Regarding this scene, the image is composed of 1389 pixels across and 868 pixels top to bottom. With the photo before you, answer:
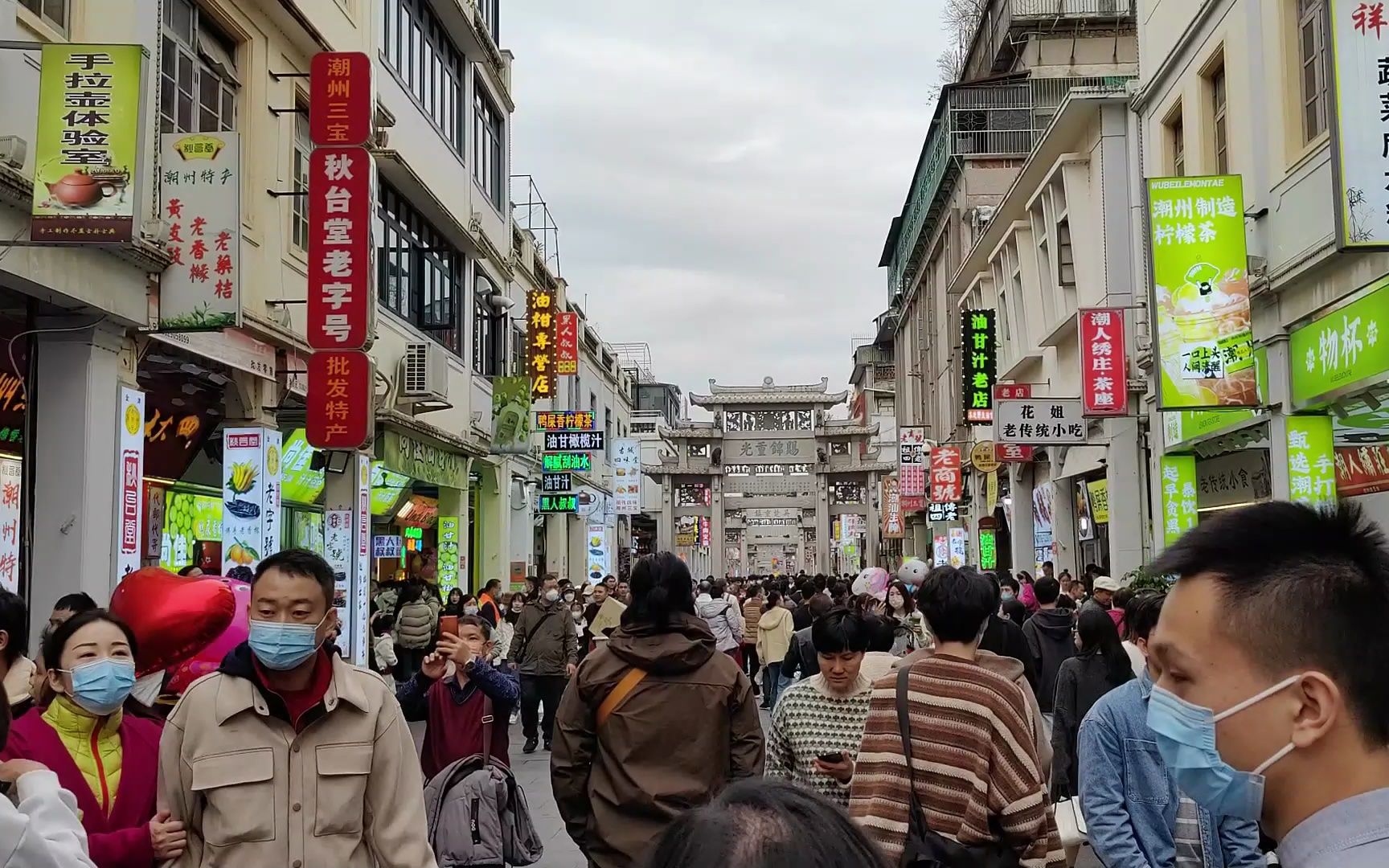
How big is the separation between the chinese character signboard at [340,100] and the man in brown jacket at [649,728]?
10409 mm

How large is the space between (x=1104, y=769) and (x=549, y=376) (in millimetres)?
23993

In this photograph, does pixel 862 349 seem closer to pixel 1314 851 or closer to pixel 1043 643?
pixel 1043 643

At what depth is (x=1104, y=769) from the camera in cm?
465

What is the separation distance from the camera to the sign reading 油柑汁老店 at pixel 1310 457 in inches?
512

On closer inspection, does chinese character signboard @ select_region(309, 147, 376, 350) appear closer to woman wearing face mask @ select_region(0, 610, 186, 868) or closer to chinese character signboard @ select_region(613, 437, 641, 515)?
woman wearing face mask @ select_region(0, 610, 186, 868)

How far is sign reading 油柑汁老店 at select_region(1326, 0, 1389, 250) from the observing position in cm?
934

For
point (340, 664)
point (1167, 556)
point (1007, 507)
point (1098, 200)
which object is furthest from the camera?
point (1007, 507)

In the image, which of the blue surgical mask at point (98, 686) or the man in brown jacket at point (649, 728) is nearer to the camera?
the blue surgical mask at point (98, 686)

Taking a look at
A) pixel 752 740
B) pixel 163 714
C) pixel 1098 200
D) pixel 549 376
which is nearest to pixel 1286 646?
pixel 752 740

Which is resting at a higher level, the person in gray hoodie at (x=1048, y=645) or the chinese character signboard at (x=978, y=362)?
the chinese character signboard at (x=978, y=362)

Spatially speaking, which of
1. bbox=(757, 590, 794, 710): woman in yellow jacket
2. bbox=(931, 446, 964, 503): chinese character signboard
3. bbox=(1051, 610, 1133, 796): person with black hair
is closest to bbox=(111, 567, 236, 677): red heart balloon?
bbox=(1051, 610, 1133, 796): person with black hair

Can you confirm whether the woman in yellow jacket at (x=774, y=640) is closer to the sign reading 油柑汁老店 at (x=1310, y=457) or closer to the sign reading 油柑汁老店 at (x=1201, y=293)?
the sign reading 油柑汁老店 at (x=1201, y=293)

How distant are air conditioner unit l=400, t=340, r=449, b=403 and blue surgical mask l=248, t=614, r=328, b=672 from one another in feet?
54.5

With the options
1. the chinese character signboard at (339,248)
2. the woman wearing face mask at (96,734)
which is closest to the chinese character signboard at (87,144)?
the chinese character signboard at (339,248)
